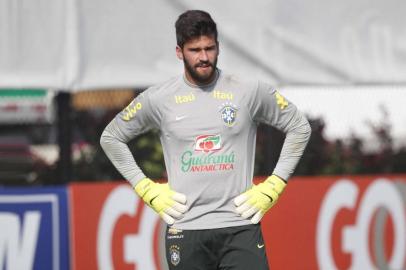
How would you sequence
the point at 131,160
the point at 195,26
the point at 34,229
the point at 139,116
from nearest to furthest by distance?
the point at 195,26 → the point at 139,116 → the point at 131,160 → the point at 34,229

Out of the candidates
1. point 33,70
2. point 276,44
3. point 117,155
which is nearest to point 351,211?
point 276,44

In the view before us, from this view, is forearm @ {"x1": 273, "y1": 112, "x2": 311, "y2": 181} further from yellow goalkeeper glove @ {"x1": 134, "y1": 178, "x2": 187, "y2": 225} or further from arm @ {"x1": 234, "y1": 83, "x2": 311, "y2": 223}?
yellow goalkeeper glove @ {"x1": 134, "y1": 178, "x2": 187, "y2": 225}

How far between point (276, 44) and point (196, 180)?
2855 millimetres

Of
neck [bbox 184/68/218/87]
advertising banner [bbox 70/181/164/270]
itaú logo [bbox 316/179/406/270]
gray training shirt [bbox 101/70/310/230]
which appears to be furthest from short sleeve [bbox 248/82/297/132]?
itaú logo [bbox 316/179/406/270]

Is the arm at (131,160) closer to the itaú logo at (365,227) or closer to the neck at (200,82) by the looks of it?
the neck at (200,82)

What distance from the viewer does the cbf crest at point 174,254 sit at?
441 centimetres

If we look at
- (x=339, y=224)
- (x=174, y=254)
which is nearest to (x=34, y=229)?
(x=339, y=224)

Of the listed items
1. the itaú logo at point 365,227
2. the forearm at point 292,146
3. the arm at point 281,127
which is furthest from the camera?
the itaú logo at point 365,227

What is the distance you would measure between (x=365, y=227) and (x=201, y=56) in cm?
342

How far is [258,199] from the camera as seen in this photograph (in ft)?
14.6

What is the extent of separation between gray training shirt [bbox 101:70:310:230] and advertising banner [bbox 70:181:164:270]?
2.21m

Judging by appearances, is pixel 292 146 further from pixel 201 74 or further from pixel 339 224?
pixel 339 224

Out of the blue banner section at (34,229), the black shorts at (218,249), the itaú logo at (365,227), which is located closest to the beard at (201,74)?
the black shorts at (218,249)

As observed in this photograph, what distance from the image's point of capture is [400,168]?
7.96m
